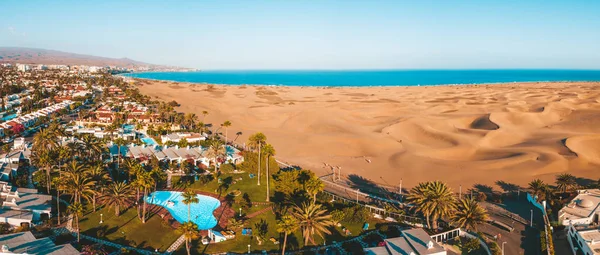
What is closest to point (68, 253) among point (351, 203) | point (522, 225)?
point (351, 203)

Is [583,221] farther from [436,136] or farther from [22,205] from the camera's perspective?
[22,205]

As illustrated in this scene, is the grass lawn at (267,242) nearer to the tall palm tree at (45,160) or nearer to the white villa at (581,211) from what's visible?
the white villa at (581,211)

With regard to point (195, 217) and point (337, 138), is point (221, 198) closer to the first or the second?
point (195, 217)

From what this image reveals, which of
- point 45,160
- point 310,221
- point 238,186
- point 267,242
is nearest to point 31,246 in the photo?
point 45,160

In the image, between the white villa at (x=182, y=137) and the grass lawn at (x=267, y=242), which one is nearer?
the grass lawn at (x=267, y=242)

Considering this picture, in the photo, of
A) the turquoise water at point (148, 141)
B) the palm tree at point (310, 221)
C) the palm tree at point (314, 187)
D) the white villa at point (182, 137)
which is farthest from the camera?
the white villa at point (182, 137)

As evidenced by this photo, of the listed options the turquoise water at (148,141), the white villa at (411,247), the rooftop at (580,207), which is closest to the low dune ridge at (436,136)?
the rooftop at (580,207)
